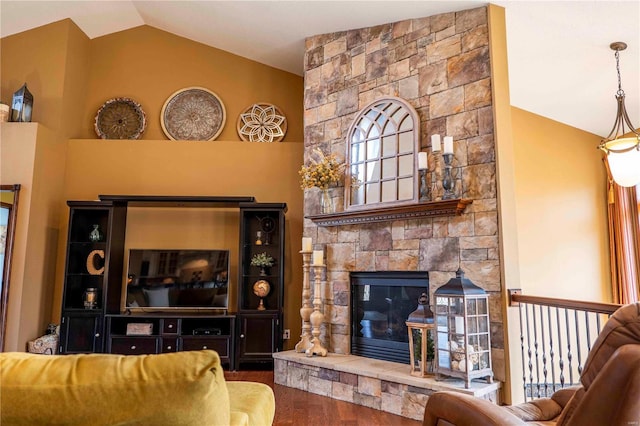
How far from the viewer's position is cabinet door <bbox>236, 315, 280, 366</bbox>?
202 inches

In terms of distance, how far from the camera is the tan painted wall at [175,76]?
6375 millimetres

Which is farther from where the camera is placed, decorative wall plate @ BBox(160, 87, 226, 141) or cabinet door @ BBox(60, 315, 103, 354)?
decorative wall plate @ BBox(160, 87, 226, 141)

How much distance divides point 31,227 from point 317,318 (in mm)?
3713

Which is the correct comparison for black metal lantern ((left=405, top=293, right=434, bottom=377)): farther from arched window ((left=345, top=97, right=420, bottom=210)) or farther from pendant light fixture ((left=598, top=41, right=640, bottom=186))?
pendant light fixture ((left=598, top=41, right=640, bottom=186))

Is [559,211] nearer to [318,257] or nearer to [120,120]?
[318,257]

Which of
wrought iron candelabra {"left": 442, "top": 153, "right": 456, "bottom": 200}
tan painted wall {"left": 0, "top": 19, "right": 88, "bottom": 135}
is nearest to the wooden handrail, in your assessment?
wrought iron candelabra {"left": 442, "top": 153, "right": 456, "bottom": 200}

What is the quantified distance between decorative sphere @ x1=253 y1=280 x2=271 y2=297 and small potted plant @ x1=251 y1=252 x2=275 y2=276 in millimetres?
130

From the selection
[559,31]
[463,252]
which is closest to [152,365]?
[463,252]

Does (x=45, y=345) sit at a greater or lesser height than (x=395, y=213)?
lesser

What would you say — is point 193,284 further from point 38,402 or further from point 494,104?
point 38,402

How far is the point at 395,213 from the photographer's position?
4.12m

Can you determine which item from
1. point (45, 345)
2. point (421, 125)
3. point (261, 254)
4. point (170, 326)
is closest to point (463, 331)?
point (421, 125)

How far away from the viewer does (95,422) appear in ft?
3.76

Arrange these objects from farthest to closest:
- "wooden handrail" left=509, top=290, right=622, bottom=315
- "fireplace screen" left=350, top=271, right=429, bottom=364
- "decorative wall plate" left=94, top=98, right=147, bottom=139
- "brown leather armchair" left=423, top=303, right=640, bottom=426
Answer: "decorative wall plate" left=94, top=98, right=147, bottom=139
"fireplace screen" left=350, top=271, right=429, bottom=364
"wooden handrail" left=509, top=290, right=622, bottom=315
"brown leather armchair" left=423, top=303, right=640, bottom=426
